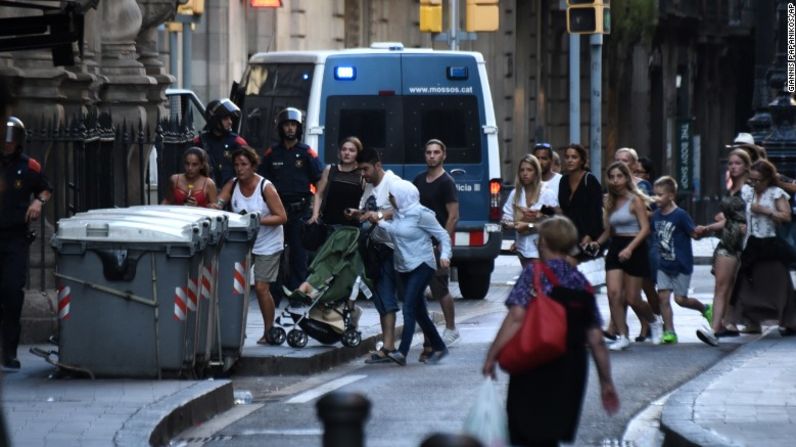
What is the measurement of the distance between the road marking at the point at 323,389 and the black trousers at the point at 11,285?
205 centimetres

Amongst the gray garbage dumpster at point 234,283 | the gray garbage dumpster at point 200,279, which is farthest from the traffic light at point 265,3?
the gray garbage dumpster at point 200,279

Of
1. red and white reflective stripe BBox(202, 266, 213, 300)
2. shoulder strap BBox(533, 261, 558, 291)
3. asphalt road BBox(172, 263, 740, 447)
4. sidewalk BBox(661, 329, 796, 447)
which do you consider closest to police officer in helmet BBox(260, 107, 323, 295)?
asphalt road BBox(172, 263, 740, 447)

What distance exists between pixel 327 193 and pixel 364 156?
977 millimetres

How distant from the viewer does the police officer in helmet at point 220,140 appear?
18.1 m

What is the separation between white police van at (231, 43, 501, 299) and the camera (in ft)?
70.8

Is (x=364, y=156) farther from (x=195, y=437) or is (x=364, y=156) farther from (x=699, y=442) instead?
(x=699, y=442)

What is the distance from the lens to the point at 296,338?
1584cm

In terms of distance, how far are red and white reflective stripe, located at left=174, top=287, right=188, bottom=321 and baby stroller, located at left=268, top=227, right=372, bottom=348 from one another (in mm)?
2259

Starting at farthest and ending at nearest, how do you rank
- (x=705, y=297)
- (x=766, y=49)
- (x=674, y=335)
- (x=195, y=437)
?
(x=766, y=49) → (x=705, y=297) → (x=674, y=335) → (x=195, y=437)

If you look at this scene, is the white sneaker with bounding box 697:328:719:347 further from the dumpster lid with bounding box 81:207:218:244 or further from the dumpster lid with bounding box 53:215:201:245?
the dumpster lid with bounding box 53:215:201:245

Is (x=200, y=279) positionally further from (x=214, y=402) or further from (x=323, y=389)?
(x=214, y=402)

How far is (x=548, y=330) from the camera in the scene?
8.78 metres

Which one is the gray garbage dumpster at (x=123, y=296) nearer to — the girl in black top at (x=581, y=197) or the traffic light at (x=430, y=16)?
the girl in black top at (x=581, y=197)

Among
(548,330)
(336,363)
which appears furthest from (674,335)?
(548,330)
